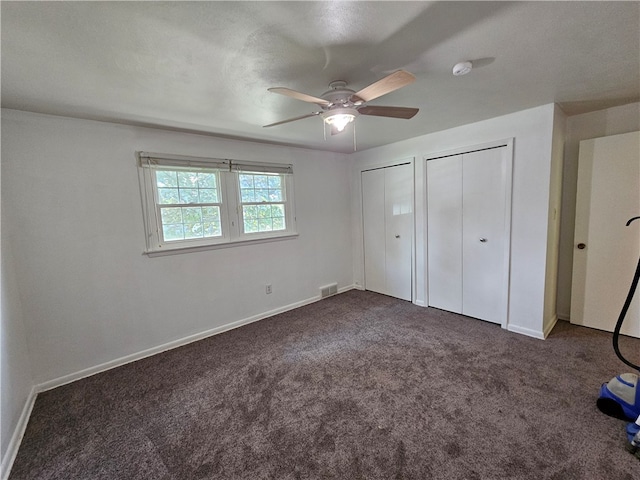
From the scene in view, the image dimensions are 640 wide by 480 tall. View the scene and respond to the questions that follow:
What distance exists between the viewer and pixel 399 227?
406cm

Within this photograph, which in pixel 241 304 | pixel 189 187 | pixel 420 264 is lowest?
pixel 241 304

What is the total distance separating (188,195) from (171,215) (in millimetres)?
291

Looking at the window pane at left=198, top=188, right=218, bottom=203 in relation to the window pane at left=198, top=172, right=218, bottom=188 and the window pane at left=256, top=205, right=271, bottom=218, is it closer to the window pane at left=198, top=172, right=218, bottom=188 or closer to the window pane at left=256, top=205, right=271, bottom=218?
the window pane at left=198, top=172, right=218, bottom=188

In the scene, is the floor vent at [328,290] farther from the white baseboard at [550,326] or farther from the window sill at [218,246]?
the white baseboard at [550,326]

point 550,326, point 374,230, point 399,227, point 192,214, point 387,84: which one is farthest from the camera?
point 374,230

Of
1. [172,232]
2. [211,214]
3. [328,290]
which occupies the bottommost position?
[328,290]

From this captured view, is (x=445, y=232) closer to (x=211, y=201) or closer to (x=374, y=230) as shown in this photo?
(x=374, y=230)

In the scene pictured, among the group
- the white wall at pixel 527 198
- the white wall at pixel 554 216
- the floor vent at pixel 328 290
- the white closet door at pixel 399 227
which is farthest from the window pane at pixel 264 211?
the white wall at pixel 554 216

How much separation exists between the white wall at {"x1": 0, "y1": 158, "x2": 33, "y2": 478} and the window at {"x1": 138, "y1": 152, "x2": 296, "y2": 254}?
3.29 feet

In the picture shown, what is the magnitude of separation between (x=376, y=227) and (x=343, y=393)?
2751mm

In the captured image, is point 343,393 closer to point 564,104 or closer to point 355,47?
point 355,47

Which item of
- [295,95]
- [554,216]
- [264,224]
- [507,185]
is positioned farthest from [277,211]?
[554,216]

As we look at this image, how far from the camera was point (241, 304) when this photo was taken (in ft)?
11.6

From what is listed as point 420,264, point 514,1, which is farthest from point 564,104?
point 420,264
